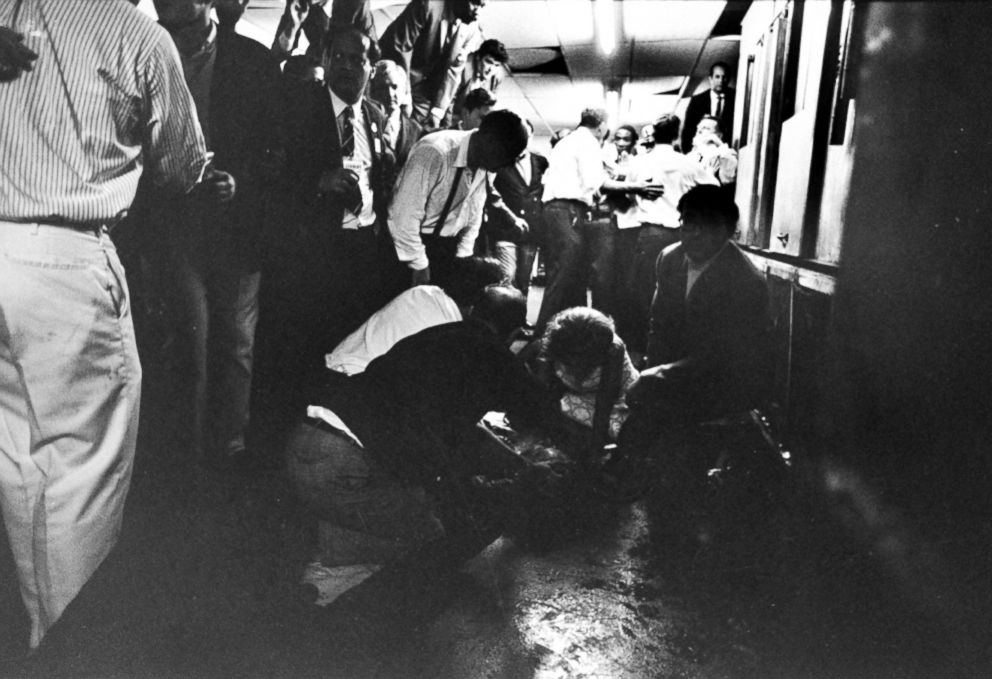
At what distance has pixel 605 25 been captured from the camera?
79.7 inches

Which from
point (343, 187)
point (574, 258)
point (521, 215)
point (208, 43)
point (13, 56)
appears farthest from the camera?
point (521, 215)

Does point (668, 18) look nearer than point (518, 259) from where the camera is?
Yes

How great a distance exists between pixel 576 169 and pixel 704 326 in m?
0.70

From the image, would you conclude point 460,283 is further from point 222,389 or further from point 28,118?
point 28,118

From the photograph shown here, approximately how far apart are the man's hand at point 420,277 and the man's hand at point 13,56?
113 centimetres

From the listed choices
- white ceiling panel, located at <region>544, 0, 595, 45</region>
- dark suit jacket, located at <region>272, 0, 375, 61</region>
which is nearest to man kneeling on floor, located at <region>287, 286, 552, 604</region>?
white ceiling panel, located at <region>544, 0, 595, 45</region>

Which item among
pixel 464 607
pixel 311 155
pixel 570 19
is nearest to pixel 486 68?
pixel 570 19

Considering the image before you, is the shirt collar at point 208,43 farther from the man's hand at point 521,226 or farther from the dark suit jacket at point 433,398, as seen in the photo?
the man's hand at point 521,226

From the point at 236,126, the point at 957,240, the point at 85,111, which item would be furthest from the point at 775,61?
the point at 85,111

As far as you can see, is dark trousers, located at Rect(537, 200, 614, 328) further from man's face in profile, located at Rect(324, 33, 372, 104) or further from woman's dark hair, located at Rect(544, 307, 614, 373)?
man's face in profile, located at Rect(324, 33, 372, 104)

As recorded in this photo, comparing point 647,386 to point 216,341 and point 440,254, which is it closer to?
point 440,254

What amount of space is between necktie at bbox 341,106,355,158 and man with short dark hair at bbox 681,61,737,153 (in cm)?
108

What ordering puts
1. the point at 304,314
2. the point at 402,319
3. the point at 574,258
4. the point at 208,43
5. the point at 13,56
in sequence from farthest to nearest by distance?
the point at 574,258
the point at 304,314
the point at 402,319
the point at 208,43
the point at 13,56

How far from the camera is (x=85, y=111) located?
1.66 metres
